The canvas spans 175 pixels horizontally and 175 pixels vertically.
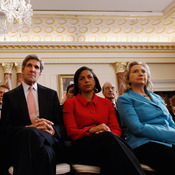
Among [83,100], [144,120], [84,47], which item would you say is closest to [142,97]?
[144,120]

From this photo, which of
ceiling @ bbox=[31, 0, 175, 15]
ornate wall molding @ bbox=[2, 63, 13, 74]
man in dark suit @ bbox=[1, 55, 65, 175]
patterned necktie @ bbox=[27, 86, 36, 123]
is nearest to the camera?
man in dark suit @ bbox=[1, 55, 65, 175]

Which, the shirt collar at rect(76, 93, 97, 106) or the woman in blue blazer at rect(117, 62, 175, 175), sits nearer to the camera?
the woman in blue blazer at rect(117, 62, 175, 175)

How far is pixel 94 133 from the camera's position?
2463 millimetres

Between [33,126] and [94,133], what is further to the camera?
[94,133]

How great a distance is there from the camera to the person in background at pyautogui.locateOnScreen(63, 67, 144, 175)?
2037mm

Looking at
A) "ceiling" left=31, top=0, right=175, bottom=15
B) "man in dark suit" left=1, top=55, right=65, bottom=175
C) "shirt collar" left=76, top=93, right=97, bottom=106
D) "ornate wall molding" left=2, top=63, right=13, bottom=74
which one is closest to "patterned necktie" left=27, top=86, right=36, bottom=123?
"man in dark suit" left=1, top=55, right=65, bottom=175

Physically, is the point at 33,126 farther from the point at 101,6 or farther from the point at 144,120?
the point at 101,6

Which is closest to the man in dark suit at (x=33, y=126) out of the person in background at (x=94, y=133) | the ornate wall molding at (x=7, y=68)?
the person in background at (x=94, y=133)

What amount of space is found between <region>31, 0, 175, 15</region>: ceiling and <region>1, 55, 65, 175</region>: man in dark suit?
5.57m

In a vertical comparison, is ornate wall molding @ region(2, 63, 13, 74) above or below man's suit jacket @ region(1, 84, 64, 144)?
above

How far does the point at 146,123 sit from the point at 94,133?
674mm

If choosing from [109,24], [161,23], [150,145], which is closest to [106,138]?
[150,145]

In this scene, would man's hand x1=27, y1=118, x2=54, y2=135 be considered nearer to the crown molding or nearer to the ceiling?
the ceiling

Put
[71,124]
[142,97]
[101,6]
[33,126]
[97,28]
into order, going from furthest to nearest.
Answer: [97,28], [101,6], [142,97], [71,124], [33,126]
